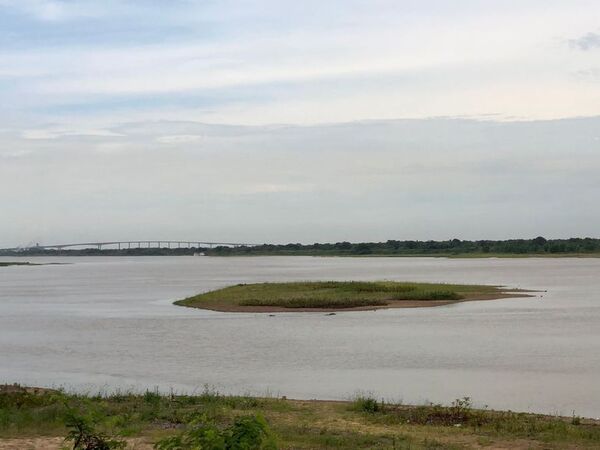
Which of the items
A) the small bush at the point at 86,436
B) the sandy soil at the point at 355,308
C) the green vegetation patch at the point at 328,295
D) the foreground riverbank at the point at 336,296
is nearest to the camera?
the small bush at the point at 86,436

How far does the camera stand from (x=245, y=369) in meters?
25.1

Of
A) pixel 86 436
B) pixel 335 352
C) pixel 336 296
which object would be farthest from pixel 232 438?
pixel 336 296

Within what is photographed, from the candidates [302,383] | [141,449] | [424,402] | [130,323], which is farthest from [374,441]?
[130,323]

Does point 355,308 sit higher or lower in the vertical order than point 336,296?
lower

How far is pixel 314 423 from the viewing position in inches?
590

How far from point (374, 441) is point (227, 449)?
643 centimetres

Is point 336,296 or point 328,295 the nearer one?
point 336,296

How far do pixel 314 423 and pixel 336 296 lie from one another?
3794cm

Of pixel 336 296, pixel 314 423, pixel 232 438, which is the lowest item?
pixel 336 296

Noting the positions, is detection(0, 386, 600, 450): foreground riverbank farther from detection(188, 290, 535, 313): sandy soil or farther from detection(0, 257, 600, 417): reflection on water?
detection(188, 290, 535, 313): sandy soil

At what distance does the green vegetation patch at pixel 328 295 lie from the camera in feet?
165

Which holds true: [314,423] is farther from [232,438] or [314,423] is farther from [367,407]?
[232,438]

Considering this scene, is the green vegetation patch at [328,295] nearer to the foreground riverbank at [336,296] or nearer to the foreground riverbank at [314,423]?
the foreground riverbank at [336,296]

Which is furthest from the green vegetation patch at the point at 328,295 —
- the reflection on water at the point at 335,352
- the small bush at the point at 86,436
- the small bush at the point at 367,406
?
the small bush at the point at 86,436
